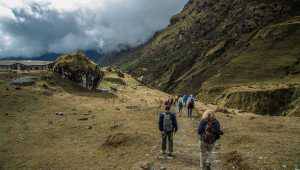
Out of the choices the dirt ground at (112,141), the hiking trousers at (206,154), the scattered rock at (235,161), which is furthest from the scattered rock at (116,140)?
the hiking trousers at (206,154)

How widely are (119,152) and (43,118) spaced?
15190 mm

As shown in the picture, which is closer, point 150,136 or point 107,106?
point 150,136

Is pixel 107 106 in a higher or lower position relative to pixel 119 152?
higher

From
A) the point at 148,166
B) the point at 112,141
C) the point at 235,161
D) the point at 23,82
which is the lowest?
the point at 148,166

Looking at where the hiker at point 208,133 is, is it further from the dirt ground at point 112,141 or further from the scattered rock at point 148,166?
the scattered rock at point 148,166

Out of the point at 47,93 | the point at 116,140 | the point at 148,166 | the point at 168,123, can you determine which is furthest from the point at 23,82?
the point at 148,166

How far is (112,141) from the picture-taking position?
953 inches

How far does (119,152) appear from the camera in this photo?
73.5 ft

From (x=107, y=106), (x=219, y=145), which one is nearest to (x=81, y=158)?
(x=219, y=145)

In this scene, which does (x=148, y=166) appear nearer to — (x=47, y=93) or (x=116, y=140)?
(x=116, y=140)

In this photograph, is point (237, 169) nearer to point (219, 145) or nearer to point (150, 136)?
point (219, 145)

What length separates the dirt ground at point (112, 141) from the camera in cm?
1970

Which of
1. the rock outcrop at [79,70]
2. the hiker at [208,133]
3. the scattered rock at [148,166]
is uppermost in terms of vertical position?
the rock outcrop at [79,70]

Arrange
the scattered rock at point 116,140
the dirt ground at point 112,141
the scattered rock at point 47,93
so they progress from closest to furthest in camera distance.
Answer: the dirt ground at point 112,141, the scattered rock at point 116,140, the scattered rock at point 47,93
